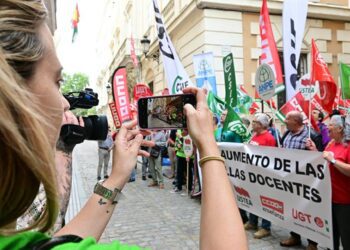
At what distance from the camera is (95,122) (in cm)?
165

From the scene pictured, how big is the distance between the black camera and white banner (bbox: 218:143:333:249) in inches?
117

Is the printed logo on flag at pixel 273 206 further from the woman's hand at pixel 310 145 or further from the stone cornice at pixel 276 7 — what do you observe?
the stone cornice at pixel 276 7

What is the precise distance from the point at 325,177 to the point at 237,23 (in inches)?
369

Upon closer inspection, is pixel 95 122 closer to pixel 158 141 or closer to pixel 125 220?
pixel 125 220

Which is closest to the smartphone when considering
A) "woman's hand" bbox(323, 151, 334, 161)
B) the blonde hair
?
the blonde hair

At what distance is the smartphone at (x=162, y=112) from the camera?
149 cm

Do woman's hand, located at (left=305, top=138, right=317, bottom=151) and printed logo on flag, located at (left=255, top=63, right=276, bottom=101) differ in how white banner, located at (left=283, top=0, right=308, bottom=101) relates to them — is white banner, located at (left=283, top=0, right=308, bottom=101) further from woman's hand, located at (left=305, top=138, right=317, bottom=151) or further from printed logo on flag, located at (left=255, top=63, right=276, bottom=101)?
woman's hand, located at (left=305, top=138, right=317, bottom=151)

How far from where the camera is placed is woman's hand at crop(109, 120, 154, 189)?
4.94 ft

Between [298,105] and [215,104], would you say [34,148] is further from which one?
[215,104]

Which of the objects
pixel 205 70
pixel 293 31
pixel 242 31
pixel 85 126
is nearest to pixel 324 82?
pixel 293 31

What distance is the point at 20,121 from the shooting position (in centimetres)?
69

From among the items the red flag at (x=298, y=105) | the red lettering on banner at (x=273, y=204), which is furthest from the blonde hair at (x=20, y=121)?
the red flag at (x=298, y=105)

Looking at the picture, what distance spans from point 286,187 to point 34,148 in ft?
13.9

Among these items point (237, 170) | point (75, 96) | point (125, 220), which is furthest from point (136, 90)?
point (75, 96)
